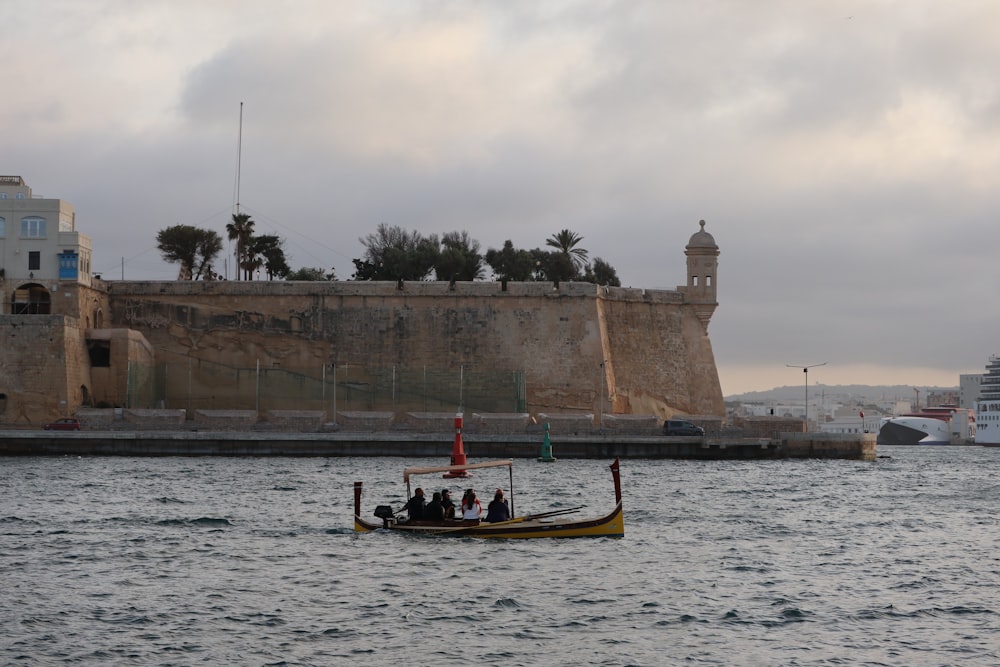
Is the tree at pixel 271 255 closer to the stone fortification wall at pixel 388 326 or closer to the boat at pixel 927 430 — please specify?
the stone fortification wall at pixel 388 326

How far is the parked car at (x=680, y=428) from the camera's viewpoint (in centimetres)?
4994

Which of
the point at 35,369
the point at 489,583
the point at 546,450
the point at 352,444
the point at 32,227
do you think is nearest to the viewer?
the point at 489,583

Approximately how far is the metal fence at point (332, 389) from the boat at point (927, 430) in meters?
73.4

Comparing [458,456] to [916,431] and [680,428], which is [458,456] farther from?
[916,431]

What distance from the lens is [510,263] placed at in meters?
73.0

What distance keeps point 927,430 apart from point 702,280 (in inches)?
2669

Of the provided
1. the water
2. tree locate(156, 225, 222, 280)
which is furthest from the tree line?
the water

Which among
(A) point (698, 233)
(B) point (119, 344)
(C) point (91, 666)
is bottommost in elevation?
(C) point (91, 666)

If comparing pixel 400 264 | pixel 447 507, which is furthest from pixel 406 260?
pixel 447 507

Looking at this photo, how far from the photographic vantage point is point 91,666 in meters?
15.2

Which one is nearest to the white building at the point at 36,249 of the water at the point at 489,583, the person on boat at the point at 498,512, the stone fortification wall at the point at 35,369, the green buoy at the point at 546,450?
the stone fortification wall at the point at 35,369

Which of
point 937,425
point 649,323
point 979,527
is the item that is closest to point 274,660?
point 979,527

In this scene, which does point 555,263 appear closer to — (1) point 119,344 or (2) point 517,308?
(2) point 517,308

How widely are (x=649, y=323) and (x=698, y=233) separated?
4.39m
